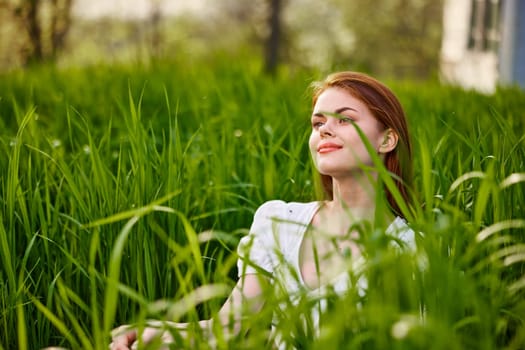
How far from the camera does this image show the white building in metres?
8.17

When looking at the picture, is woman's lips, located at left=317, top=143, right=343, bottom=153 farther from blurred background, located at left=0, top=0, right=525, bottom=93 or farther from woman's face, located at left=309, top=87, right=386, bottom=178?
blurred background, located at left=0, top=0, right=525, bottom=93

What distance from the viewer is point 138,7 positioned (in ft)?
59.7

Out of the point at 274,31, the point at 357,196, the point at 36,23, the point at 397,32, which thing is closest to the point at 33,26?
the point at 36,23

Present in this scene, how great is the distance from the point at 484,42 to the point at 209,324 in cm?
941

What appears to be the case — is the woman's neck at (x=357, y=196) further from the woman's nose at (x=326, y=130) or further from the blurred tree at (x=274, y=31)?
the blurred tree at (x=274, y=31)

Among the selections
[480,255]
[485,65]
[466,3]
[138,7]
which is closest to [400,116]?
[480,255]

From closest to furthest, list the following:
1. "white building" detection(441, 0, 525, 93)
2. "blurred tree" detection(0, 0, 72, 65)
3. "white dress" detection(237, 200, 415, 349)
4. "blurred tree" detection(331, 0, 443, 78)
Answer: "white dress" detection(237, 200, 415, 349) < "white building" detection(441, 0, 525, 93) < "blurred tree" detection(0, 0, 72, 65) < "blurred tree" detection(331, 0, 443, 78)

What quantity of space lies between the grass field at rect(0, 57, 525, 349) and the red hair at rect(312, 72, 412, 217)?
0.08 metres

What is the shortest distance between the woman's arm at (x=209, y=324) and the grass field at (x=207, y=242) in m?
0.03

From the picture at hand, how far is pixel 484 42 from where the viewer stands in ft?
32.7

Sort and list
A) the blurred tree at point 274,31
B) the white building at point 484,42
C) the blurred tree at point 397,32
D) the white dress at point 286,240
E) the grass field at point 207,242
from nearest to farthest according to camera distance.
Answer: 1. the grass field at point 207,242
2. the white dress at point 286,240
3. the blurred tree at point 274,31
4. the white building at point 484,42
5. the blurred tree at point 397,32

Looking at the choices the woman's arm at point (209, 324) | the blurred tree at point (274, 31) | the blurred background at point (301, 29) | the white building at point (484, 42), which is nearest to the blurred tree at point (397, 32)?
the blurred background at point (301, 29)

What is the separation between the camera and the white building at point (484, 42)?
26.8 feet

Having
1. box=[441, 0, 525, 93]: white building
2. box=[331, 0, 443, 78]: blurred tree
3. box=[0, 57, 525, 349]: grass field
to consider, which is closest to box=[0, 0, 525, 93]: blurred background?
box=[331, 0, 443, 78]: blurred tree
